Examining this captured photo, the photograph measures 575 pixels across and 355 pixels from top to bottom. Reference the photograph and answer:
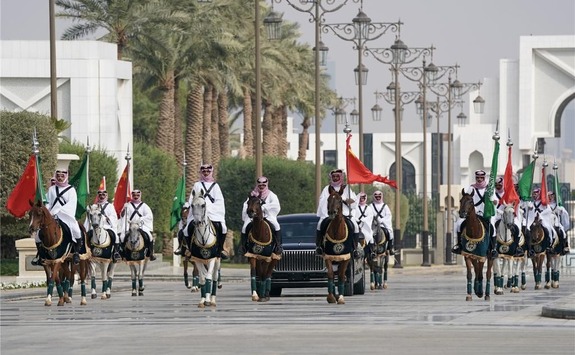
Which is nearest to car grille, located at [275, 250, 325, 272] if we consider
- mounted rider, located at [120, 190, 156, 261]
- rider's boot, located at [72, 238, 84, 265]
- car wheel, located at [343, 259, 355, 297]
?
car wheel, located at [343, 259, 355, 297]

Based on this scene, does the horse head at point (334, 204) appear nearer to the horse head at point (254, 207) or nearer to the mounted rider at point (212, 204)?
the horse head at point (254, 207)

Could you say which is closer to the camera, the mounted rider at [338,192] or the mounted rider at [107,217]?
the mounted rider at [338,192]

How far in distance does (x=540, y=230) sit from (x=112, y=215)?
375 inches

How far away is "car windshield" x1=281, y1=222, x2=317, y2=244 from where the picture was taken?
32438mm

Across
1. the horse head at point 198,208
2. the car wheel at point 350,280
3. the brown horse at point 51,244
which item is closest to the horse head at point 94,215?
the brown horse at point 51,244

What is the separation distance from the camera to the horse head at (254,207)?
2817 centimetres

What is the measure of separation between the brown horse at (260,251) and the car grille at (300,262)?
5.52 feet

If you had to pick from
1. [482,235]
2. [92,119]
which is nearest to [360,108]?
[92,119]

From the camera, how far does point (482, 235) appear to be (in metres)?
29.5

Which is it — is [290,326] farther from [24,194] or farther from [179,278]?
[179,278]

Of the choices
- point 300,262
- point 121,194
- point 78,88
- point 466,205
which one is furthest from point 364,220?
point 78,88

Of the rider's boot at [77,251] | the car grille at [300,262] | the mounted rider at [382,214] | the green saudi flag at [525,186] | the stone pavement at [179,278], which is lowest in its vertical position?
the stone pavement at [179,278]

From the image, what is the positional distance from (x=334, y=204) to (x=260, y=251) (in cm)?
195

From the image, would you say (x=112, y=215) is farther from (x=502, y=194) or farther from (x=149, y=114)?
(x=149, y=114)
